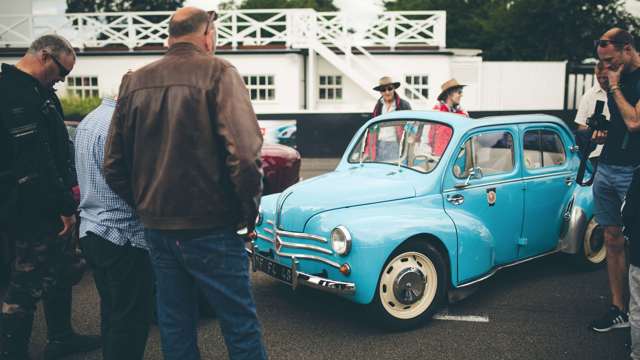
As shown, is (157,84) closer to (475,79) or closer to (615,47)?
(615,47)

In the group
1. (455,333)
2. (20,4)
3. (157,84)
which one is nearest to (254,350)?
(157,84)

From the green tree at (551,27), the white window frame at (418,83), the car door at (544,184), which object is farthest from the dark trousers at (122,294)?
the green tree at (551,27)

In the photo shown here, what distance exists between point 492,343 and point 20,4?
89.8ft

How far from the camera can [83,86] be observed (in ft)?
78.5

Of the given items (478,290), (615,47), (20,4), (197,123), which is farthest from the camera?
(20,4)

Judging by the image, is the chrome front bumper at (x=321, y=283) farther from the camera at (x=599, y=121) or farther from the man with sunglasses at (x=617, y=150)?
the camera at (x=599, y=121)

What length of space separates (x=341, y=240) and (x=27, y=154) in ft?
7.25

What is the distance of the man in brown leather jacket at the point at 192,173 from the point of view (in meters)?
2.66

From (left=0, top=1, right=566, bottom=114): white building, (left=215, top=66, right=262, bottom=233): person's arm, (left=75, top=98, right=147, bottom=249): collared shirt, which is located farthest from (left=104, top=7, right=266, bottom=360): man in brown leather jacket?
(left=0, top=1, right=566, bottom=114): white building

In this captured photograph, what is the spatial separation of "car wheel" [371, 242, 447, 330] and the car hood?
0.54 m

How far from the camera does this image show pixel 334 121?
55.5 feet

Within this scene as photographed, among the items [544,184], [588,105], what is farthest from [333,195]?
[588,105]

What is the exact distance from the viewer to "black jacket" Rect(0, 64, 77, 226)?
3.51 metres

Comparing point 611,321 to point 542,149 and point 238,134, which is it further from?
point 238,134
